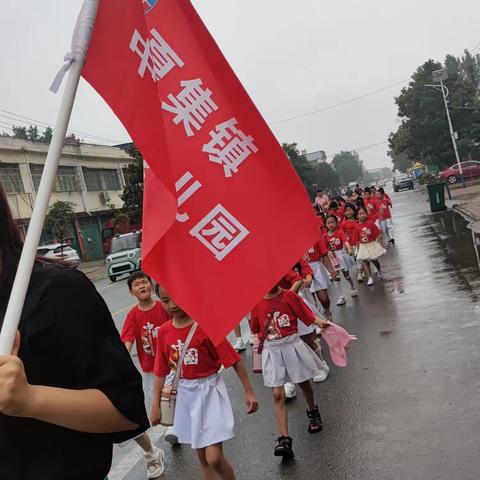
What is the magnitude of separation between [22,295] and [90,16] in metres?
0.91

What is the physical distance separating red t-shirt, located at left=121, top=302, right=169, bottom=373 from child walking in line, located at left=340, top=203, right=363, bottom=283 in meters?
6.65

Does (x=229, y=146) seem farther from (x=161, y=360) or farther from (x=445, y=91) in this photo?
(x=445, y=91)

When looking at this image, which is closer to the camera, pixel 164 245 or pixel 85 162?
pixel 164 245

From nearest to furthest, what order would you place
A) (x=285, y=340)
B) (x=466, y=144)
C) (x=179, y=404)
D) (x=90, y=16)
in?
(x=90, y=16) < (x=179, y=404) < (x=285, y=340) < (x=466, y=144)

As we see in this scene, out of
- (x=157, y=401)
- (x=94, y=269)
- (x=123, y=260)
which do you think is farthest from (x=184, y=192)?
(x=94, y=269)

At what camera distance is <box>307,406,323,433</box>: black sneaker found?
15.7ft

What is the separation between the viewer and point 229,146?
2.50 m

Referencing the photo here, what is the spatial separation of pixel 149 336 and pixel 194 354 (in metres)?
1.39

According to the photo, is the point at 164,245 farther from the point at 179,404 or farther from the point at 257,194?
the point at 179,404

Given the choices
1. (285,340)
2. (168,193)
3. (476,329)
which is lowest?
(476,329)

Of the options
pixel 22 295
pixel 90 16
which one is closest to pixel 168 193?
pixel 90 16

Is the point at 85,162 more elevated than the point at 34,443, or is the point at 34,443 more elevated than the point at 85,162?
the point at 85,162

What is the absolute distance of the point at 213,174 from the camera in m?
2.47

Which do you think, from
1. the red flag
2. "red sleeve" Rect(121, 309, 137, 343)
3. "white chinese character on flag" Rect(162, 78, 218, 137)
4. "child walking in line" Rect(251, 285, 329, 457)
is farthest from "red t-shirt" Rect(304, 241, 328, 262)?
"white chinese character on flag" Rect(162, 78, 218, 137)
